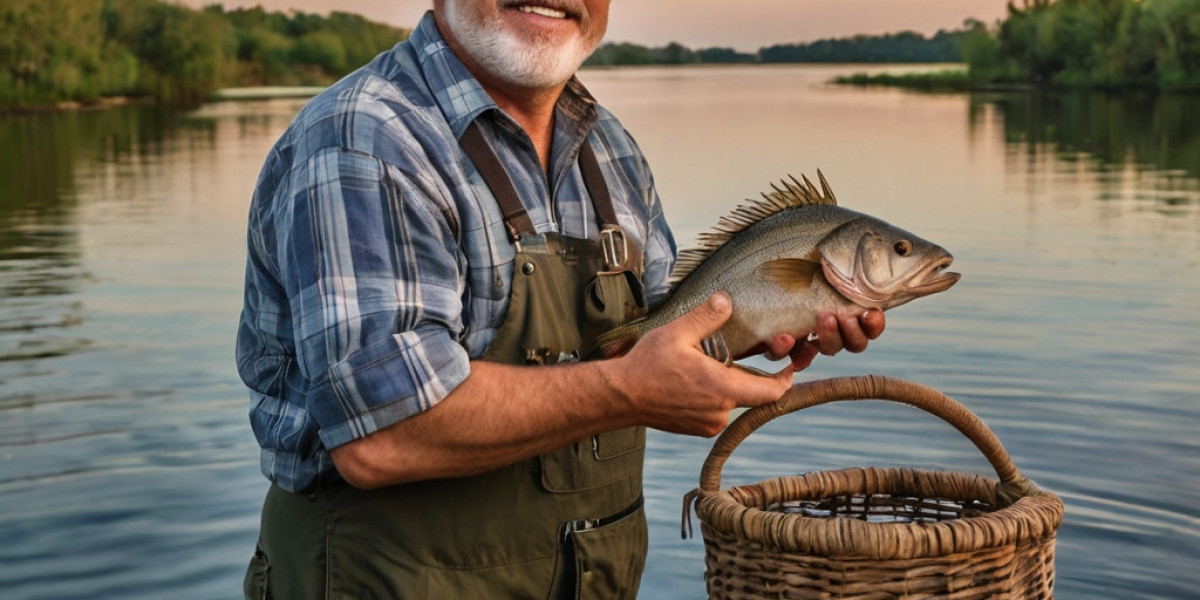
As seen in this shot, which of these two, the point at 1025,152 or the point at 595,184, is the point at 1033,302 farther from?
the point at 1025,152

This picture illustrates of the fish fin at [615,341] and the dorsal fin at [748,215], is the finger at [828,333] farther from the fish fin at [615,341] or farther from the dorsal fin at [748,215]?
the fish fin at [615,341]

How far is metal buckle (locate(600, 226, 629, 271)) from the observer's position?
3.44 meters

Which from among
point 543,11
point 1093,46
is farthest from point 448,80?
point 1093,46

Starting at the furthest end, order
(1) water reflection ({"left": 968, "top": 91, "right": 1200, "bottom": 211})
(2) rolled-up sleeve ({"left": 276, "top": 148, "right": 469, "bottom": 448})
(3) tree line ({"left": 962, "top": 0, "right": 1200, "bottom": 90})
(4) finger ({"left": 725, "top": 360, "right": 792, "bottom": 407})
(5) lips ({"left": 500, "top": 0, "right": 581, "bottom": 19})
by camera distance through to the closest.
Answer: (3) tree line ({"left": 962, "top": 0, "right": 1200, "bottom": 90}) < (1) water reflection ({"left": 968, "top": 91, "right": 1200, "bottom": 211}) < (5) lips ({"left": 500, "top": 0, "right": 581, "bottom": 19}) < (4) finger ({"left": 725, "top": 360, "right": 792, "bottom": 407}) < (2) rolled-up sleeve ({"left": 276, "top": 148, "right": 469, "bottom": 448})

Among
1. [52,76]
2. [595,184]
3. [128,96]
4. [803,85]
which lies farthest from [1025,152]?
[803,85]

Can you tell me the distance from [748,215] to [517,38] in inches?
27.6

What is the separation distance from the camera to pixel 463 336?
319 cm

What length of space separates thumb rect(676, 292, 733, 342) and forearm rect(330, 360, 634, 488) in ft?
0.66

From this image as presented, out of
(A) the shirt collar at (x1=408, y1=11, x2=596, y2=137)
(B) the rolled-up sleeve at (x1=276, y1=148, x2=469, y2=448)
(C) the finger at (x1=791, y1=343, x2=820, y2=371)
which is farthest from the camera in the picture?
(C) the finger at (x1=791, y1=343, x2=820, y2=371)

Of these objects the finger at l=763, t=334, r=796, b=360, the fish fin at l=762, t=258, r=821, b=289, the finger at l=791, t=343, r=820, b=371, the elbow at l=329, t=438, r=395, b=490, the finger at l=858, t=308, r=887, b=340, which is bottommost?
the elbow at l=329, t=438, r=395, b=490

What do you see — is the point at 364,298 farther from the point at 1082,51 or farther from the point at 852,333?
the point at 1082,51

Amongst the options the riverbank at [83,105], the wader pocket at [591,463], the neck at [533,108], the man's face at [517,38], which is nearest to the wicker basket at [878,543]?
the wader pocket at [591,463]

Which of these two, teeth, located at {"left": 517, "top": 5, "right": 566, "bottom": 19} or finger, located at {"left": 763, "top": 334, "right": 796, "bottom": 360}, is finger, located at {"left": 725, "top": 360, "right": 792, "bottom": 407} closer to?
finger, located at {"left": 763, "top": 334, "right": 796, "bottom": 360}

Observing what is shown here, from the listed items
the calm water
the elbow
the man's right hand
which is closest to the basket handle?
the man's right hand
